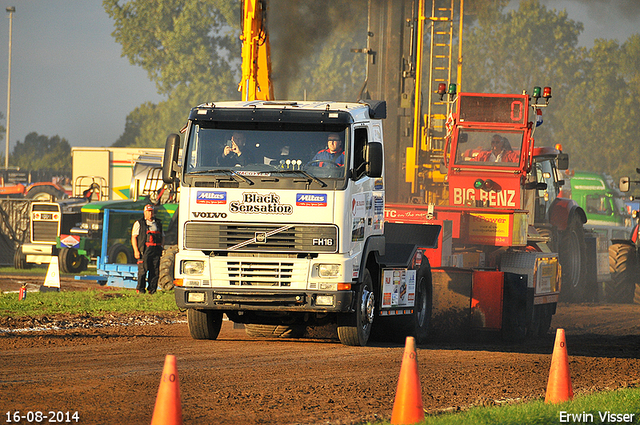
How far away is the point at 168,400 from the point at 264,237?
499 cm

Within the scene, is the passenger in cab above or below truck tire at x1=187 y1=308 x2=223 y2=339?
above

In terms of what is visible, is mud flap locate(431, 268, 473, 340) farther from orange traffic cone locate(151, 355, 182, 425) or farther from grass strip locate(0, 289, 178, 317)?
orange traffic cone locate(151, 355, 182, 425)

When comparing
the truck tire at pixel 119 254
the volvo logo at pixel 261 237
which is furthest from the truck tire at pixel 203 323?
the truck tire at pixel 119 254

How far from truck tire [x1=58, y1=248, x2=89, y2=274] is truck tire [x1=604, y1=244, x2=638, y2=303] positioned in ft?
47.8

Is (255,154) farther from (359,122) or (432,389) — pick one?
(432,389)

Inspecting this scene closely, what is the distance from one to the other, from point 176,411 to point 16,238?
2532 cm

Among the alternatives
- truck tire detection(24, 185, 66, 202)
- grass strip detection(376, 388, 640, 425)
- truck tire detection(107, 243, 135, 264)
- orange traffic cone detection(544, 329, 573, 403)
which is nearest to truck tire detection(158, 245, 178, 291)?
truck tire detection(107, 243, 135, 264)

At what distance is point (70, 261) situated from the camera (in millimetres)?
25141

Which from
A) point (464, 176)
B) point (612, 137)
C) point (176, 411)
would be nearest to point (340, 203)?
point (176, 411)

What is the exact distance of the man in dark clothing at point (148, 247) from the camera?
1881cm

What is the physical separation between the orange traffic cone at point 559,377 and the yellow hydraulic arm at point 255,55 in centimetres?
953

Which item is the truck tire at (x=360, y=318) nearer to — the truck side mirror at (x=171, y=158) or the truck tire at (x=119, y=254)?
the truck side mirror at (x=171, y=158)

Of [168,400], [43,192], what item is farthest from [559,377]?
[43,192]

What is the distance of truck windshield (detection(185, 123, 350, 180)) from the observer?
1105 centimetres
